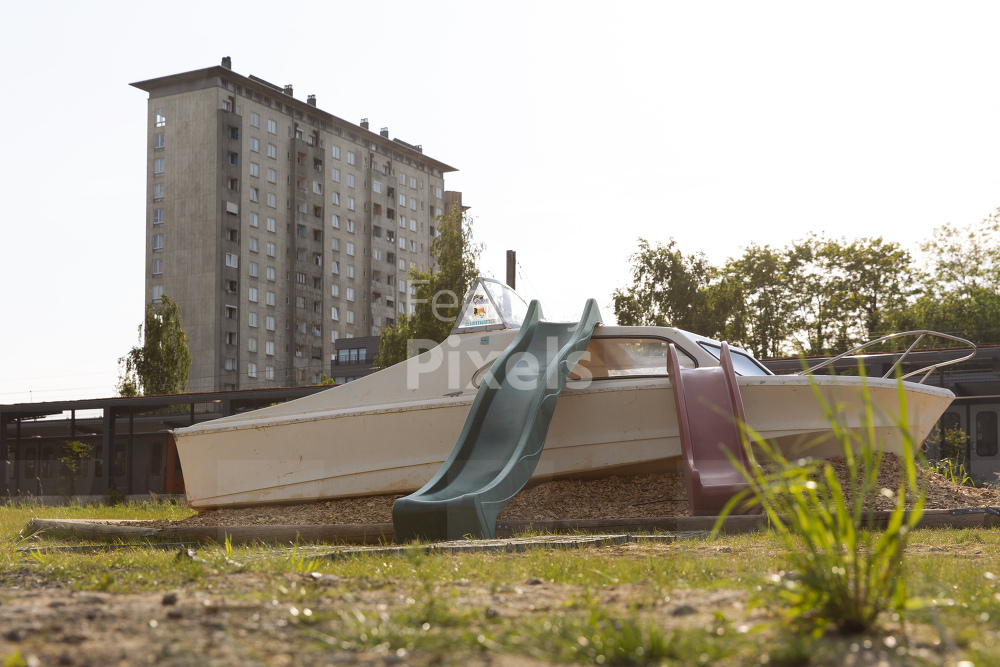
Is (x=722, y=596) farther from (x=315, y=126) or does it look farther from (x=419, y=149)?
(x=419, y=149)

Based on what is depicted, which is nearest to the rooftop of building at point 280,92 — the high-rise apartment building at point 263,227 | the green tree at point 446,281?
the high-rise apartment building at point 263,227

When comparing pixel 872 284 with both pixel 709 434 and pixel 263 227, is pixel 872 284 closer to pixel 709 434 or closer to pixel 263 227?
pixel 709 434

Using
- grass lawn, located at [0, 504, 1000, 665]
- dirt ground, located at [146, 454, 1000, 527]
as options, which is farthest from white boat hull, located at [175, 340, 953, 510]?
grass lawn, located at [0, 504, 1000, 665]

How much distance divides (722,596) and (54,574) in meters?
3.09

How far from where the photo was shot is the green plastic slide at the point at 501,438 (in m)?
6.94

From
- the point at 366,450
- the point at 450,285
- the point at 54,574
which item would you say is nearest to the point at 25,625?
the point at 54,574

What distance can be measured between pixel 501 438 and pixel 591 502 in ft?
4.52

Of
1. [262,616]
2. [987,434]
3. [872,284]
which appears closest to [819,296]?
[872,284]

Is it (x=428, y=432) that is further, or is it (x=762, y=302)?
(x=762, y=302)

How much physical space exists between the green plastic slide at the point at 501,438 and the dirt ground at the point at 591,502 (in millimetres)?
814

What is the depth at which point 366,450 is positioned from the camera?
10.3 m

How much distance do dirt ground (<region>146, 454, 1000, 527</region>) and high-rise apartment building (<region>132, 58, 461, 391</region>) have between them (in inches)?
1982

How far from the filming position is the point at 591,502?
926 cm

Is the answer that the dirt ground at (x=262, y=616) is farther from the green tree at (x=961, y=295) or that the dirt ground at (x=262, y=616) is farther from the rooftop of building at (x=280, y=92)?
the rooftop of building at (x=280, y=92)
